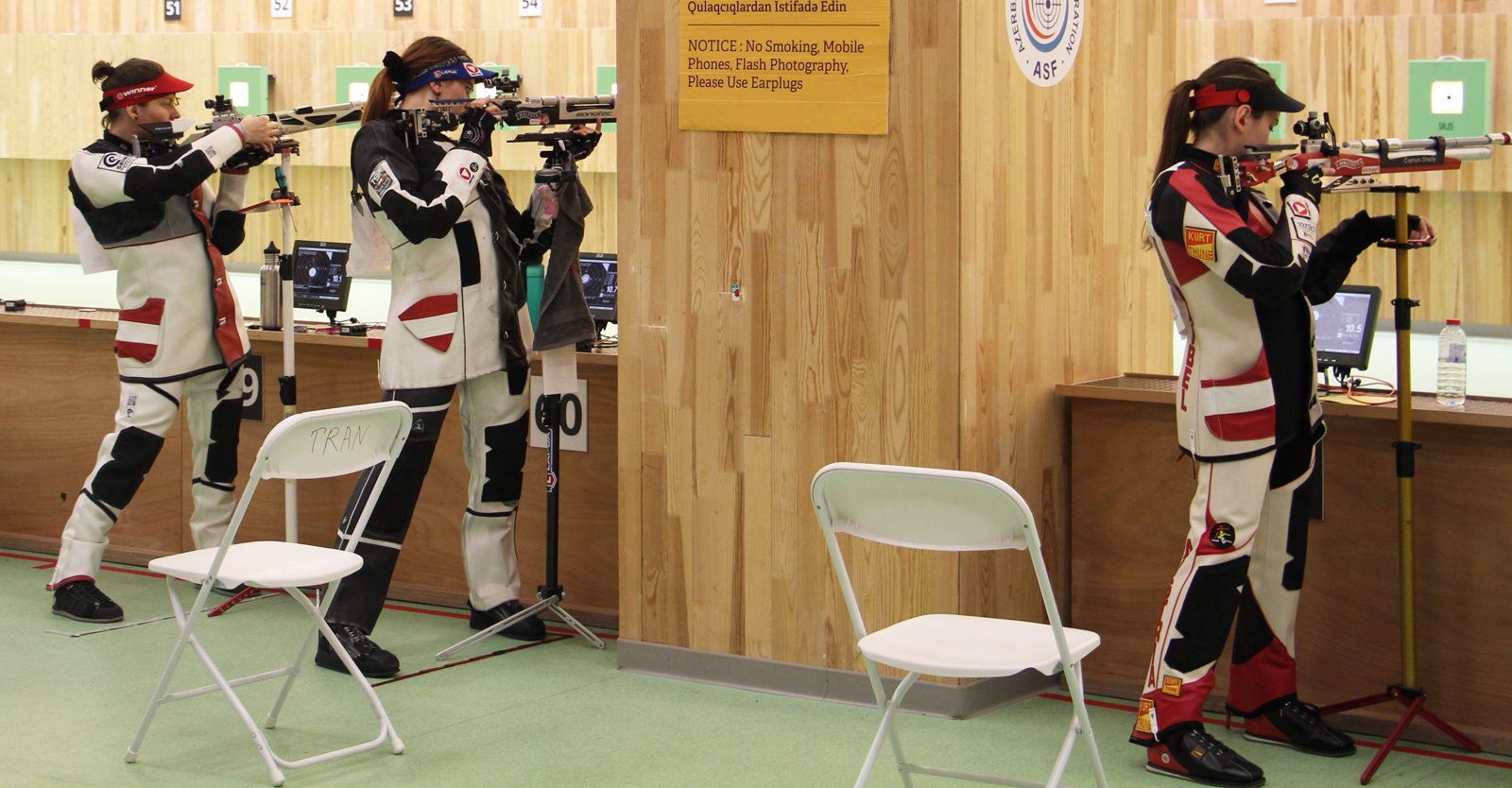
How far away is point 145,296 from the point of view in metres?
4.62

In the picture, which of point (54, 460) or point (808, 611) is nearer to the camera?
point (808, 611)

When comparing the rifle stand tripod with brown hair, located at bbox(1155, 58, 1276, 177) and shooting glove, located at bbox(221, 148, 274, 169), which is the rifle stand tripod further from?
brown hair, located at bbox(1155, 58, 1276, 177)

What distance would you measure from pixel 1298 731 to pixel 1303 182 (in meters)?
1.29

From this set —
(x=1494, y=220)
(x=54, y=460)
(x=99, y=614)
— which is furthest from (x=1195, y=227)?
(x=1494, y=220)

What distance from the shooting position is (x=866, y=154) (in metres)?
3.52

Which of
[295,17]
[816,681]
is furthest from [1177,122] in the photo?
[295,17]

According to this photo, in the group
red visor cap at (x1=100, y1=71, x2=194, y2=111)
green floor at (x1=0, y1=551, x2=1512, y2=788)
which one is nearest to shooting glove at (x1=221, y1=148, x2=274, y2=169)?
red visor cap at (x1=100, y1=71, x2=194, y2=111)

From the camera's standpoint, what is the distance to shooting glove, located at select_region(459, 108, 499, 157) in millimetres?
4094

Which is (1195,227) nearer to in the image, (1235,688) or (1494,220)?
(1235,688)

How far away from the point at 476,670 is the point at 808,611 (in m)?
1.03

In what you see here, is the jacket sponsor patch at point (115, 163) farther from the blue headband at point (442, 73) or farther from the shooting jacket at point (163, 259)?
the blue headband at point (442, 73)

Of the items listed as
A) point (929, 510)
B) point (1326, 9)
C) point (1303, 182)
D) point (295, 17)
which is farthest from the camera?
point (295, 17)

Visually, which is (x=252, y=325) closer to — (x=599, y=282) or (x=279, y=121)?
(x=279, y=121)

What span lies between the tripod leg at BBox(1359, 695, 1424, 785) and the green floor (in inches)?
1.5
